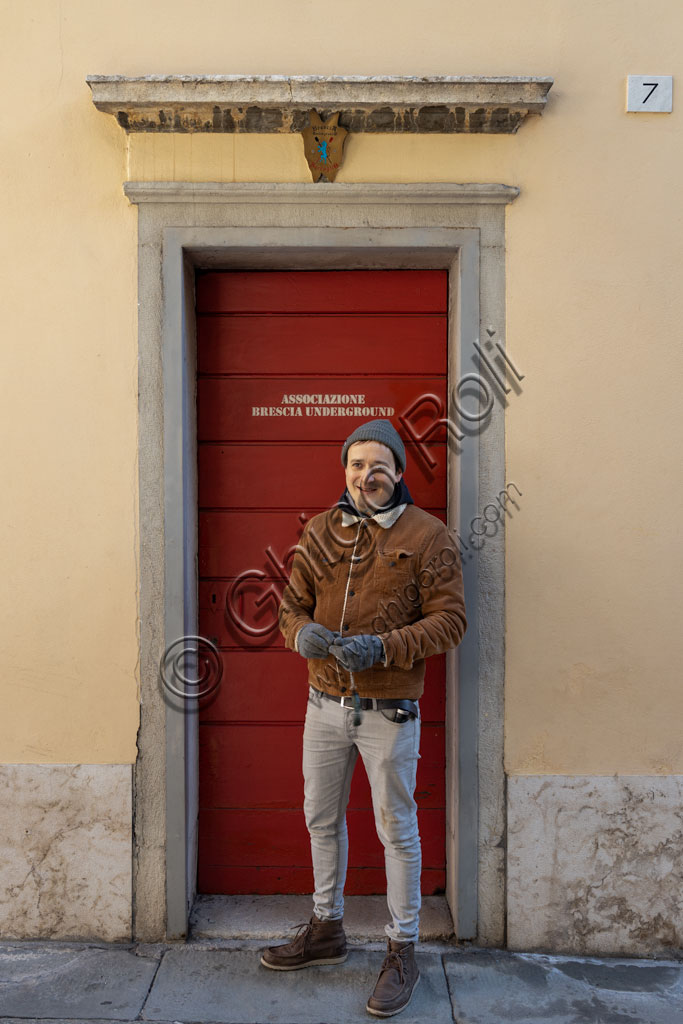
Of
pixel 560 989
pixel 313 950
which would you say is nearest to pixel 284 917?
pixel 313 950

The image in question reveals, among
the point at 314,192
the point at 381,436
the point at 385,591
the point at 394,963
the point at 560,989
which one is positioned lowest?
the point at 560,989

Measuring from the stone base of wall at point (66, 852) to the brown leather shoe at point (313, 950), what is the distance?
25.9 inches

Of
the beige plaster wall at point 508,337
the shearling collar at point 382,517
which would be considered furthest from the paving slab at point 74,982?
the shearling collar at point 382,517

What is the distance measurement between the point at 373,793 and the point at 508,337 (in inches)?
73.9

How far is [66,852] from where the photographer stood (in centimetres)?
339

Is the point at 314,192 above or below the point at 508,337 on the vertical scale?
above

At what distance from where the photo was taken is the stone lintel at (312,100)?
10.4 ft

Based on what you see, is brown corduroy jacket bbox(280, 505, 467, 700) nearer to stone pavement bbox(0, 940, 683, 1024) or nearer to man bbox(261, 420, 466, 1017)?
man bbox(261, 420, 466, 1017)

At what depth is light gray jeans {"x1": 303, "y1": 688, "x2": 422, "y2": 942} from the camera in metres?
2.96

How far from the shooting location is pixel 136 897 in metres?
3.39

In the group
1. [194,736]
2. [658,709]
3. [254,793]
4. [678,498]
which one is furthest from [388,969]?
[678,498]

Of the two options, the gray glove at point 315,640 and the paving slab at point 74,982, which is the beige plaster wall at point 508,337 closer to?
the paving slab at point 74,982

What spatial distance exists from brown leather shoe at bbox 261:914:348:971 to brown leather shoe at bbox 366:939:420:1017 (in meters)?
0.22

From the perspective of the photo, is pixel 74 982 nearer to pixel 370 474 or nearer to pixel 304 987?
pixel 304 987
